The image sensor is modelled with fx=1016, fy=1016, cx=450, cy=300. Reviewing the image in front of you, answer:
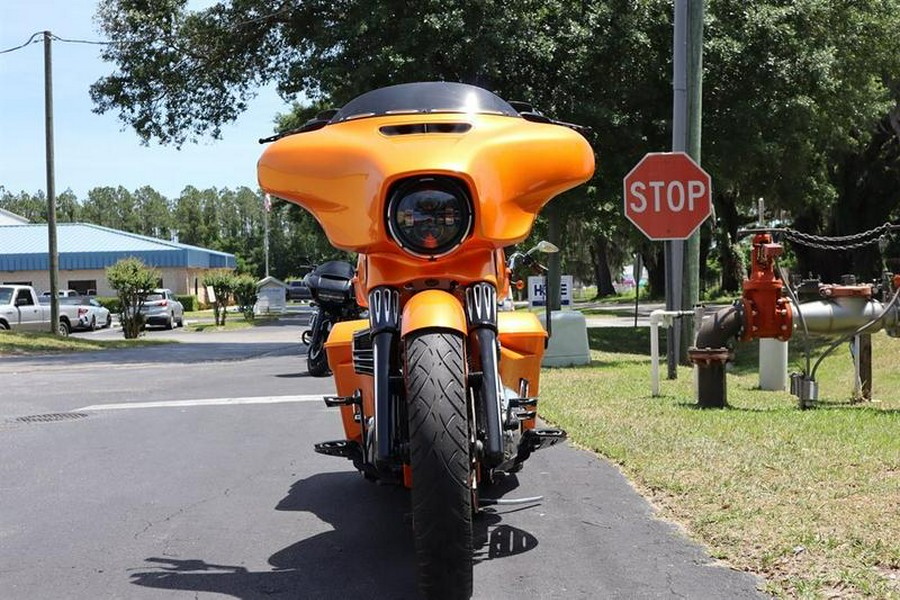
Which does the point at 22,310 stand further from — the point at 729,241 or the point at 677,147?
the point at 729,241

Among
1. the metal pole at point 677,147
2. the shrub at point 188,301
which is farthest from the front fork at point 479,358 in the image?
the shrub at point 188,301

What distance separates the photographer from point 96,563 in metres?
4.92

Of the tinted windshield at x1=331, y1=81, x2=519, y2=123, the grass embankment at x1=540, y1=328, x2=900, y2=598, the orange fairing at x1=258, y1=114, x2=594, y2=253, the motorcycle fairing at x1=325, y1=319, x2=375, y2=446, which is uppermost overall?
the tinted windshield at x1=331, y1=81, x2=519, y2=123

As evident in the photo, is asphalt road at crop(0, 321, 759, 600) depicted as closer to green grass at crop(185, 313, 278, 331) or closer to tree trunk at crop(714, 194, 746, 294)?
green grass at crop(185, 313, 278, 331)

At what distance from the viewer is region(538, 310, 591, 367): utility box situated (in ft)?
49.9

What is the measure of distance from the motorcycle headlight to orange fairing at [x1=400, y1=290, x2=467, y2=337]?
0.68 ft

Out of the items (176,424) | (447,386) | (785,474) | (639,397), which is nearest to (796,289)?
(639,397)

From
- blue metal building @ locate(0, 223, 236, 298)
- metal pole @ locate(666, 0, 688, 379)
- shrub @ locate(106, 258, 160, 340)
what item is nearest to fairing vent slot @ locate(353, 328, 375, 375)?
metal pole @ locate(666, 0, 688, 379)

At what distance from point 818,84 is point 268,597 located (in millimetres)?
17101

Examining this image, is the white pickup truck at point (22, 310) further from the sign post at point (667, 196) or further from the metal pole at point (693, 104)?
the sign post at point (667, 196)

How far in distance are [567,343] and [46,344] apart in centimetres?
1277

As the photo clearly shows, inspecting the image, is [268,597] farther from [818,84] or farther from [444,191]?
[818,84]

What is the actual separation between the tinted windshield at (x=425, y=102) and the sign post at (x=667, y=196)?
6.37 m

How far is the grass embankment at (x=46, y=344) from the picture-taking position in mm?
21094
